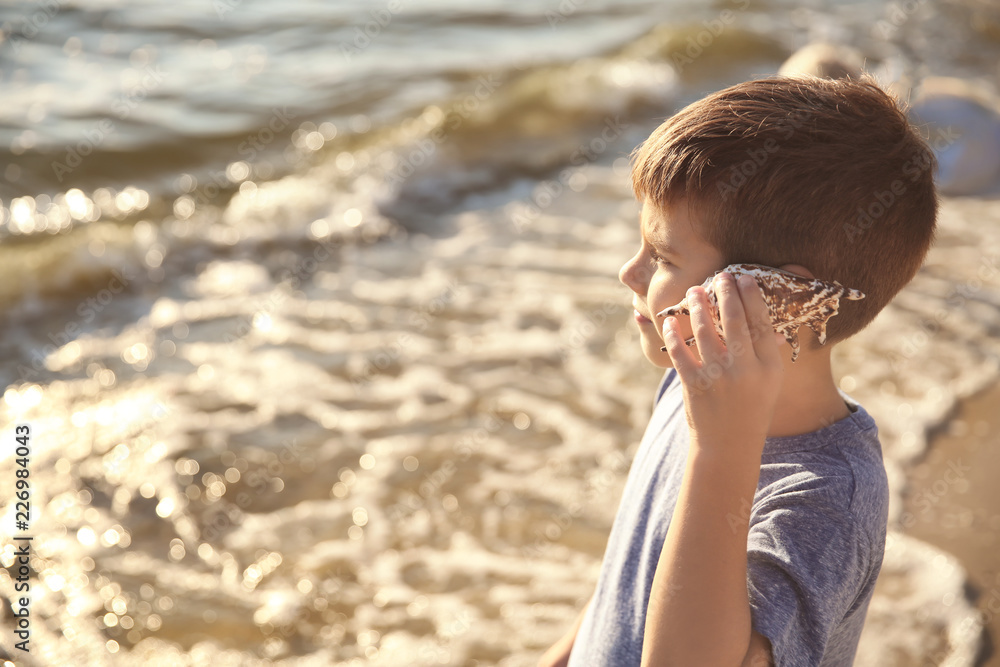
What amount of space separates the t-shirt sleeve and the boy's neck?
0.51 ft

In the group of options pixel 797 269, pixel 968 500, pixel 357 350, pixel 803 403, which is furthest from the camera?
pixel 357 350

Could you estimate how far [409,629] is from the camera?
3576mm

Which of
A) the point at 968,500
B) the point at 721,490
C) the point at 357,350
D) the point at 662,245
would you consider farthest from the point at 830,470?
the point at 357,350

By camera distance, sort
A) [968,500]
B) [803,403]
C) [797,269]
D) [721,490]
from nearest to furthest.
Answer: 1. [721,490]
2. [797,269]
3. [803,403]
4. [968,500]

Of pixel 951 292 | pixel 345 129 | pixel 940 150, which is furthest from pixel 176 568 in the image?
pixel 345 129

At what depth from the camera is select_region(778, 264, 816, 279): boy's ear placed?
1.62 meters

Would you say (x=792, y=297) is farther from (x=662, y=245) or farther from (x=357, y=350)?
(x=357, y=350)

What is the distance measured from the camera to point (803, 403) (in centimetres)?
175

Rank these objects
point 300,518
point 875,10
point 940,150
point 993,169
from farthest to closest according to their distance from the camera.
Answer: point 875,10 → point 993,169 → point 940,150 → point 300,518

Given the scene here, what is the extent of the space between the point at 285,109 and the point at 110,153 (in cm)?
202

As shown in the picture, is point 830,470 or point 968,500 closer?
point 830,470

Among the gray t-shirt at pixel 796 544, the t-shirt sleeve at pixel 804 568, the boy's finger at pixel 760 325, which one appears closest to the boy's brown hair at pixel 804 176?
the boy's finger at pixel 760 325

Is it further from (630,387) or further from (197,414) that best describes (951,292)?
(197,414)

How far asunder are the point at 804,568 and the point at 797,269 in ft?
1.77
